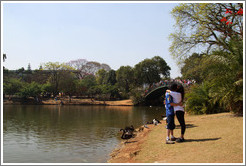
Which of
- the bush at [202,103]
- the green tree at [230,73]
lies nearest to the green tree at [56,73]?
the bush at [202,103]

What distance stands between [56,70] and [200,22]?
32.8 metres

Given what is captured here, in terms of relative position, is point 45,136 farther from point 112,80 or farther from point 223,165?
point 112,80

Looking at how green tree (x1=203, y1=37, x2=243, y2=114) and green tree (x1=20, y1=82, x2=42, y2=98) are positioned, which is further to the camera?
green tree (x1=20, y1=82, x2=42, y2=98)

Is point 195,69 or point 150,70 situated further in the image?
point 150,70

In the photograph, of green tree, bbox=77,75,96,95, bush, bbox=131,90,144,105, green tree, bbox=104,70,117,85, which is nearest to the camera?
bush, bbox=131,90,144,105

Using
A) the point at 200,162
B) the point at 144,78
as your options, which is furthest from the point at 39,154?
the point at 144,78

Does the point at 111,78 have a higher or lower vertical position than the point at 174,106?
higher

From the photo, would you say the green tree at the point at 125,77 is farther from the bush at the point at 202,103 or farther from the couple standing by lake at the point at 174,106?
the couple standing by lake at the point at 174,106

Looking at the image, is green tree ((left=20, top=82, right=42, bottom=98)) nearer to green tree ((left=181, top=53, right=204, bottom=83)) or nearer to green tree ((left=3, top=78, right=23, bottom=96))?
green tree ((left=3, top=78, right=23, bottom=96))

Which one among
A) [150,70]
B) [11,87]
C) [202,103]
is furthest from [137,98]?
[202,103]

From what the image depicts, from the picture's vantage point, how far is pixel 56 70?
45.5m

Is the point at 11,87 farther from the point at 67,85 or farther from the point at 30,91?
the point at 67,85

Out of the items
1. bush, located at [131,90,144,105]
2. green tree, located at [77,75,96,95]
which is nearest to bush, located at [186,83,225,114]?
bush, located at [131,90,144,105]

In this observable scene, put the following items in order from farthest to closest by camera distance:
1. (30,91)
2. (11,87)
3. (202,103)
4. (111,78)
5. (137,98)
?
1. (111,78)
2. (11,87)
3. (30,91)
4. (137,98)
5. (202,103)
